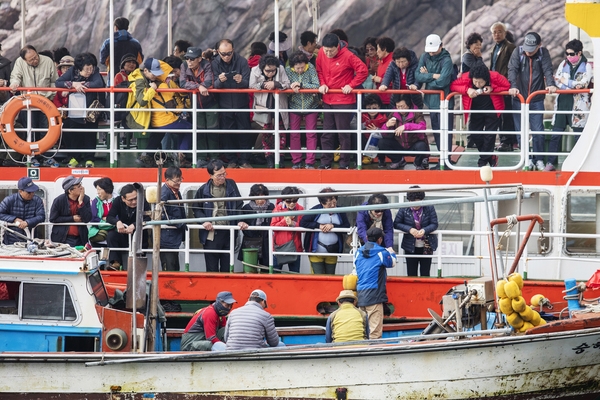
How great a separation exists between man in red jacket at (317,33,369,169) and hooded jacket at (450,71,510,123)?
1.40 meters

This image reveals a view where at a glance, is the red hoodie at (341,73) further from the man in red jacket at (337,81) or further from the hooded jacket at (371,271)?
the hooded jacket at (371,271)

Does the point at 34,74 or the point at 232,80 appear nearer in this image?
the point at 232,80

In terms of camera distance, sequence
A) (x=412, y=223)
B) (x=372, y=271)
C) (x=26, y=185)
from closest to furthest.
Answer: (x=372, y=271), (x=412, y=223), (x=26, y=185)

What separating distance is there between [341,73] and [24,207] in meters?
5.03

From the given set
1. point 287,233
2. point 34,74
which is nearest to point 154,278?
point 287,233

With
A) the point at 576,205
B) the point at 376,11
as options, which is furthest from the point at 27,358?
the point at 376,11

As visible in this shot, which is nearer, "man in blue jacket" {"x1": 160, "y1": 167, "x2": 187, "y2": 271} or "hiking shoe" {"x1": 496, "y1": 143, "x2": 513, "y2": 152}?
"man in blue jacket" {"x1": 160, "y1": 167, "x2": 187, "y2": 271}

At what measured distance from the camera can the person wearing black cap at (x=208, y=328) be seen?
42.5ft

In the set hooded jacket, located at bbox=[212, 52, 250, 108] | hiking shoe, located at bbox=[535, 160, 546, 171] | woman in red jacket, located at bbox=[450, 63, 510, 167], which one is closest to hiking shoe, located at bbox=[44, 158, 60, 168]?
hooded jacket, located at bbox=[212, 52, 250, 108]

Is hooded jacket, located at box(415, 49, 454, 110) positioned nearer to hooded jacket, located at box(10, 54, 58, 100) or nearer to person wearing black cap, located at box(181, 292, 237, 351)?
person wearing black cap, located at box(181, 292, 237, 351)

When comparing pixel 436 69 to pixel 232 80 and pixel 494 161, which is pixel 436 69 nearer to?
pixel 494 161

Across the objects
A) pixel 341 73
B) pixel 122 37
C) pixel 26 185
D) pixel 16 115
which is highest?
pixel 122 37

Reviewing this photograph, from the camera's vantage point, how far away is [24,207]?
15.0 metres

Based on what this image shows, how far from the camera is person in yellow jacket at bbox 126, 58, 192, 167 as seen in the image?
15750 mm
